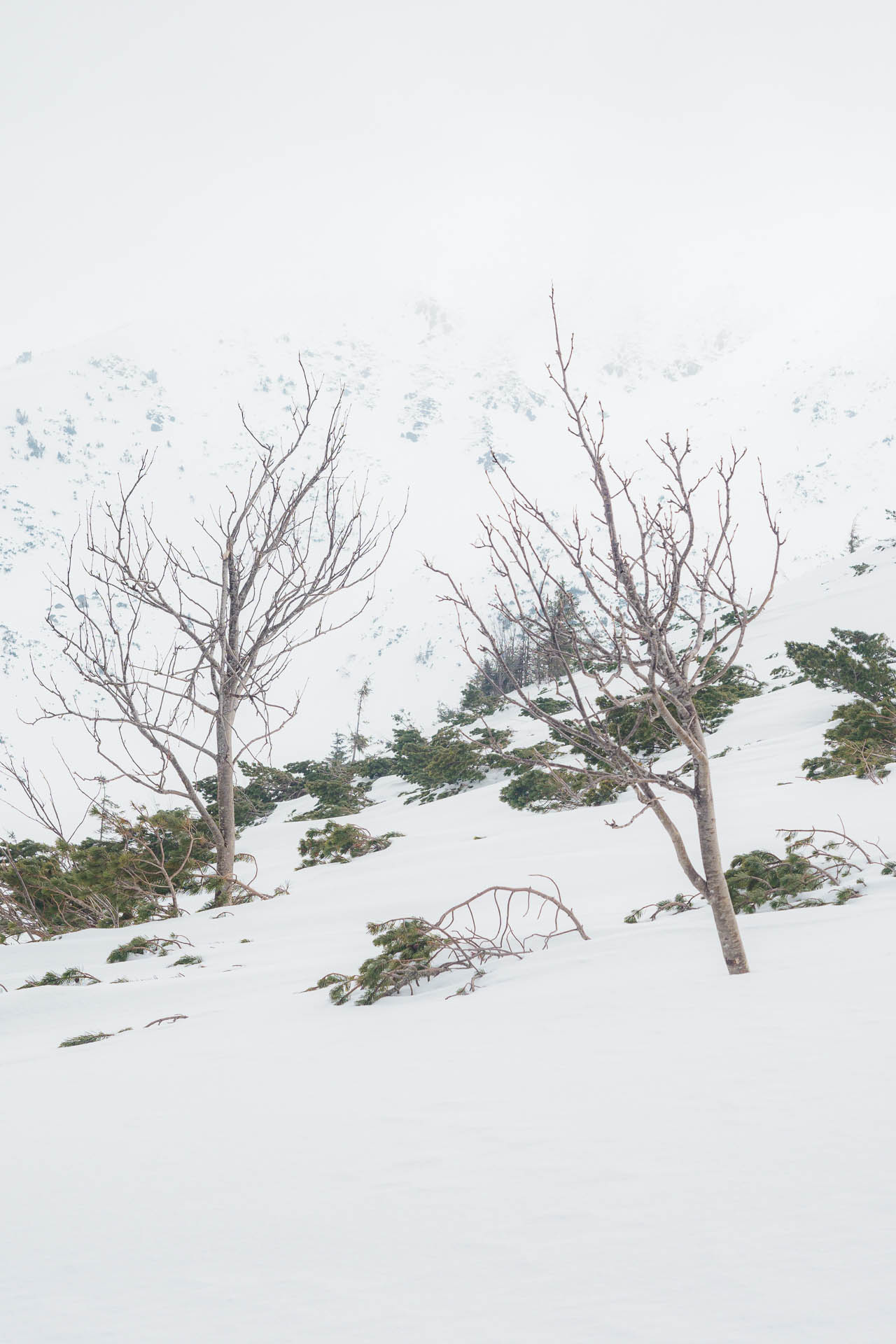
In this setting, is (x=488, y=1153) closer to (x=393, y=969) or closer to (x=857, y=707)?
(x=393, y=969)

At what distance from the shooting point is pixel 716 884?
2504 mm

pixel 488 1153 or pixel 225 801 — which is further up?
pixel 225 801

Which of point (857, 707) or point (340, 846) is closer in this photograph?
point (857, 707)

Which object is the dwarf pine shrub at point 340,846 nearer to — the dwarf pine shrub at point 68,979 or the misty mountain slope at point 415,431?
the dwarf pine shrub at point 68,979

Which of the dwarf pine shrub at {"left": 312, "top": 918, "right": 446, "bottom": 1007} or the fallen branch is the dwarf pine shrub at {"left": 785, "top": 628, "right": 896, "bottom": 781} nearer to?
the fallen branch

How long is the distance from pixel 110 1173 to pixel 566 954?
78.7 inches

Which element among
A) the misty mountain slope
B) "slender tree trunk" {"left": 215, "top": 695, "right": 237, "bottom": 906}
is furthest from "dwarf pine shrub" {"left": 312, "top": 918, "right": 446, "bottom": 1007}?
the misty mountain slope

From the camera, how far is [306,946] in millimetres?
4125

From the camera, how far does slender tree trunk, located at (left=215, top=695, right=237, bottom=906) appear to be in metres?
5.89

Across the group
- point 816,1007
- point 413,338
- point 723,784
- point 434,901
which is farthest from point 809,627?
point 413,338

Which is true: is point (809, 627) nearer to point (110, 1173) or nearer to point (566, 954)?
point (566, 954)

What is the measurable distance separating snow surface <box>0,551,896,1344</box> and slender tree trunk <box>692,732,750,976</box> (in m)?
0.11

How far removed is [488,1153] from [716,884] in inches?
53.9

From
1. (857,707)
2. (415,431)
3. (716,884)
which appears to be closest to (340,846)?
(716,884)
